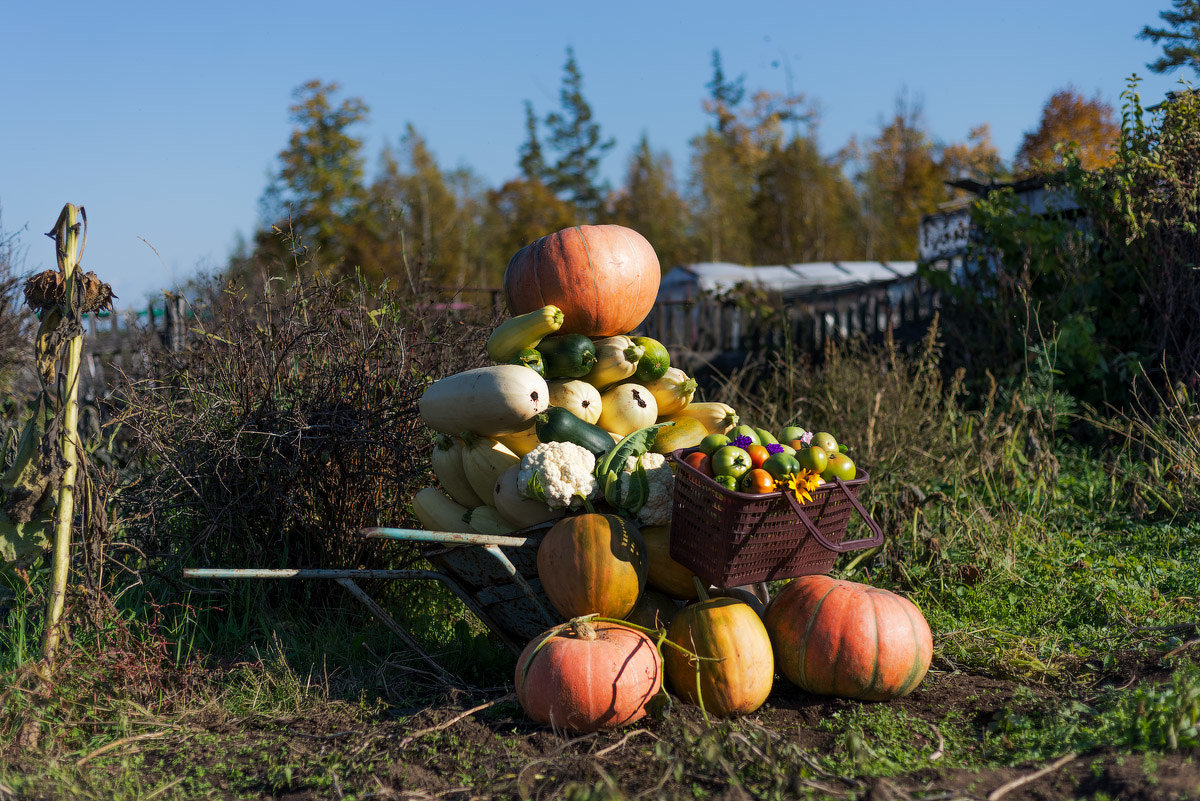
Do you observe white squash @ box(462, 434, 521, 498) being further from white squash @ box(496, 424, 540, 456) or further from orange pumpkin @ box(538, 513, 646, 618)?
orange pumpkin @ box(538, 513, 646, 618)

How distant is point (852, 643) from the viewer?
2.88 meters

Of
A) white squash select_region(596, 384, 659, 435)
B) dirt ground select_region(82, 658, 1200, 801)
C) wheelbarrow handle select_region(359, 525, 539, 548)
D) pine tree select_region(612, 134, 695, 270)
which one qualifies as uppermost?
pine tree select_region(612, 134, 695, 270)

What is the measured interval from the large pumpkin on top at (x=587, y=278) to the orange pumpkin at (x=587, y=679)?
1.38 metres

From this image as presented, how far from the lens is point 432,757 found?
102 inches

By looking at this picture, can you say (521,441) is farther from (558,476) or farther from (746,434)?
(746,434)

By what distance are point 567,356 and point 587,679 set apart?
134 cm

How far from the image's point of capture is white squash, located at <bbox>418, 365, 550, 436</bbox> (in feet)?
10.5

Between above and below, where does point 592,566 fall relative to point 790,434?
below

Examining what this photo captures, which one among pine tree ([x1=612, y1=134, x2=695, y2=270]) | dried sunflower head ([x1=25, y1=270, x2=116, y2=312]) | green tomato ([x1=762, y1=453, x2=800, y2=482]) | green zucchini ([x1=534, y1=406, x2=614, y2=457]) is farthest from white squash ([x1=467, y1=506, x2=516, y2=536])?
pine tree ([x1=612, y1=134, x2=695, y2=270])

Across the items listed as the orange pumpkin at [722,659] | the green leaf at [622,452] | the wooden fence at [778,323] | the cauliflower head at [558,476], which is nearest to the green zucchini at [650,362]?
the green leaf at [622,452]

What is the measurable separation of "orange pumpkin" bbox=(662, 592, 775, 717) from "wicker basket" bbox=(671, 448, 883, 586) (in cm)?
14

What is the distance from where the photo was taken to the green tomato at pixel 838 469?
9.46 feet

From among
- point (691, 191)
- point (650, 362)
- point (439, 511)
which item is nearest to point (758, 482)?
point (650, 362)

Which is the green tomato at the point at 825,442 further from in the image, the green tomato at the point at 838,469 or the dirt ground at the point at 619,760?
the dirt ground at the point at 619,760
